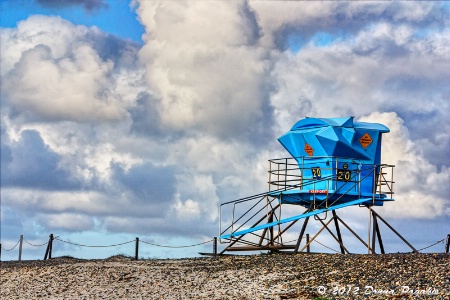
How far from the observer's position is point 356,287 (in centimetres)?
2458

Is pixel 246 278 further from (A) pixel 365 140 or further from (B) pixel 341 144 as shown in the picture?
(A) pixel 365 140

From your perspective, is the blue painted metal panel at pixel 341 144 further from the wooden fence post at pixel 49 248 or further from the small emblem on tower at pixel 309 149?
the wooden fence post at pixel 49 248

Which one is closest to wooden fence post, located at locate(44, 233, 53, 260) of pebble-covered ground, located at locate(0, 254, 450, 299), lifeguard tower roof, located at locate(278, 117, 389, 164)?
pebble-covered ground, located at locate(0, 254, 450, 299)

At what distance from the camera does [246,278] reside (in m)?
27.6

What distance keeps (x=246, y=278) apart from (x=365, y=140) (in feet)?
31.4

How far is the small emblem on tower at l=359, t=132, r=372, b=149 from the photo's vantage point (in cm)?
3384

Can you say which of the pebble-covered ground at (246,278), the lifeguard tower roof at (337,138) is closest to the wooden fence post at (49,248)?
the pebble-covered ground at (246,278)

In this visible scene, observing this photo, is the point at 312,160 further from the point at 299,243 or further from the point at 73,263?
the point at 73,263

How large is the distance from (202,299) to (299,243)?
28.5ft

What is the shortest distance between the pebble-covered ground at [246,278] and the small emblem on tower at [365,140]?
230 inches

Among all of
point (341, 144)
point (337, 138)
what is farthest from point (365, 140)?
point (337, 138)

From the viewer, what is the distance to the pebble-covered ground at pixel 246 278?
2444 cm
